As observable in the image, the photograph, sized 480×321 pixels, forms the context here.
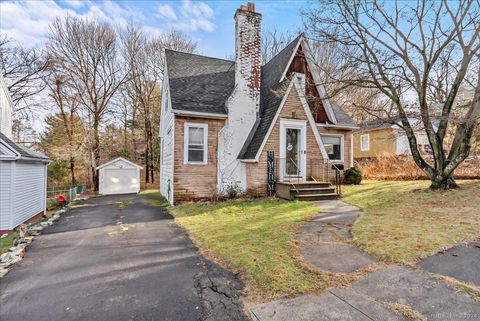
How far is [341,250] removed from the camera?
468 cm

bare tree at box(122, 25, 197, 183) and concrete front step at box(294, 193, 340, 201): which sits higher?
bare tree at box(122, 25, 197, 183)

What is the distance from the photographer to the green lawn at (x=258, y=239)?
354 cm

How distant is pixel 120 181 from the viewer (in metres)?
20.9

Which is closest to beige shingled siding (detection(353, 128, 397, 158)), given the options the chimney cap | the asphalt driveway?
the chimney cap

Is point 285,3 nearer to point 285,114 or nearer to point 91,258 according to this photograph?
point 285,114

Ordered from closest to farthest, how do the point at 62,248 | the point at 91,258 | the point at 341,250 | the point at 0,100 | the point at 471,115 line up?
the point at 341,250
the point at 91,258
the point at 62,248
the point at 471,115
the point at 0,100

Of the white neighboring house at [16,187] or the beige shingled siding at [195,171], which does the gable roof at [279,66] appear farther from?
the white neighboring house at [16,187]

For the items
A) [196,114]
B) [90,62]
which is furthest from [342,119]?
[90,62]

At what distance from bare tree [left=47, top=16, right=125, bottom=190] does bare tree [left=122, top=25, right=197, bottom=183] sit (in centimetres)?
151

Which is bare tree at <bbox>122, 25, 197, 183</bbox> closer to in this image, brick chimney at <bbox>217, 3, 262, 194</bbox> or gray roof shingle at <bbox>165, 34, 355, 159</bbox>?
gray roof shingle at <bbox>165, 34, 355, 159</bbox>

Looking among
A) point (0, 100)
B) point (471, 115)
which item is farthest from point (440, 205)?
point (0, 100)

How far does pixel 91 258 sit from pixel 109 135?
2343 centimetres

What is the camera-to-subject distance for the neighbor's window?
45.1 ft

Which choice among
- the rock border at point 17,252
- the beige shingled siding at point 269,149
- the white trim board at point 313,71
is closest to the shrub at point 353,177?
the white trim board at point 313,71
